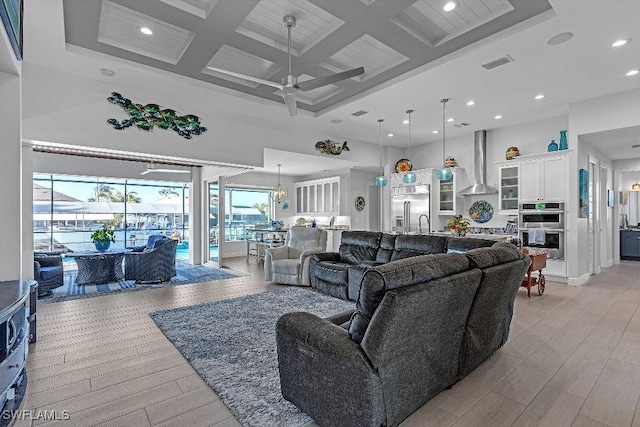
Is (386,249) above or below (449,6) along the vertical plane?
below

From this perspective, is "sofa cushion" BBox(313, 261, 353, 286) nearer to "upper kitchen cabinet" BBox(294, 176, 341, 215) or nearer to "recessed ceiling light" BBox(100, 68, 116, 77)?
"recessed ceiling light" BBox(100, 68, 116, 77)

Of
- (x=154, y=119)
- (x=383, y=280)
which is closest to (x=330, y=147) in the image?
(x=154, y=119)

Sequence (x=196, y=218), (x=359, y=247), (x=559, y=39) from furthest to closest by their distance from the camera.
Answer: (x=196, y=218) → (x=359, y=247) → (x=559, y=39)

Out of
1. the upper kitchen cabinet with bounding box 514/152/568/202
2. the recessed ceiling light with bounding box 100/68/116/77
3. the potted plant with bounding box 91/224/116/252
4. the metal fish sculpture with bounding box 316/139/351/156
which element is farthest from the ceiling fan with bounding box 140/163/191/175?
the upper kitchen cabinet with bounding box 514/152/568/202

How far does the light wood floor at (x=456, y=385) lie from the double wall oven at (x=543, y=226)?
177cm

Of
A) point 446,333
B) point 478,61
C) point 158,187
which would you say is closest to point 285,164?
point 158,187

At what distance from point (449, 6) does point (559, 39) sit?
4.60ft

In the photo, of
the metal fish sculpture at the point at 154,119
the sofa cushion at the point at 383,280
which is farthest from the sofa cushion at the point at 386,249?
the metal fish sculpture at the point at 154,119

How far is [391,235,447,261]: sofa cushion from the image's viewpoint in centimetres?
472

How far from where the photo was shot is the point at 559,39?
359cm

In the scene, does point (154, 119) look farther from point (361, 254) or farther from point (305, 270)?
point (361, 254)

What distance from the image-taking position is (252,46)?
3.98 metres

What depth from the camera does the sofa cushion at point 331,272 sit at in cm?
489

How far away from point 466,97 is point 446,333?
4.51 m
